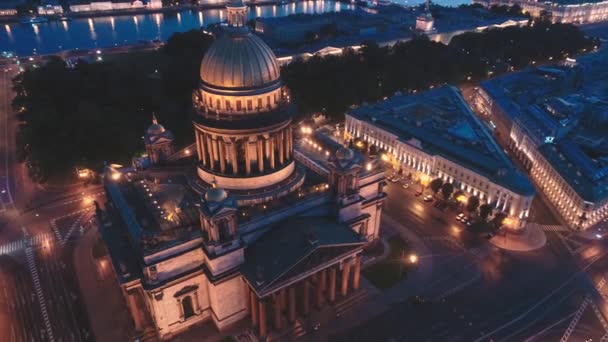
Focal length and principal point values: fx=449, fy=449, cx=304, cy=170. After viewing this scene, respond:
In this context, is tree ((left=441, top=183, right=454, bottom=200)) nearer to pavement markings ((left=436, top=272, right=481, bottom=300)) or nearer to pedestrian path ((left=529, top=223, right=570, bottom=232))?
pedestrian path ((left=529, top=223, right=570, bottom=232))

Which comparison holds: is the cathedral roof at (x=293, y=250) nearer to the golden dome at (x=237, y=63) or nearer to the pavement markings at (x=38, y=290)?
the golden dome at (x=237, y=63)

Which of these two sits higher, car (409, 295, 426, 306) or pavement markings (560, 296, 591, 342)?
car (409, 295, 426, 306)

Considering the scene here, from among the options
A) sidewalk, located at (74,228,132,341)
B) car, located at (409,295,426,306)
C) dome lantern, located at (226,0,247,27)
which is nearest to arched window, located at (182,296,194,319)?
sidewalk, located at (74,228,132,341)

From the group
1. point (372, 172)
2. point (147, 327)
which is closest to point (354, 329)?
point (372, 172)

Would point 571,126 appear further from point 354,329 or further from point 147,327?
point 147,327

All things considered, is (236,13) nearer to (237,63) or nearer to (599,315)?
(237,63)

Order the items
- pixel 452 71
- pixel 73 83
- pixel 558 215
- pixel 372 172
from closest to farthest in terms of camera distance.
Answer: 1. pixel 372 172
2. pixel 558 215
3. pixel 73 83
4. pixel 452 71
